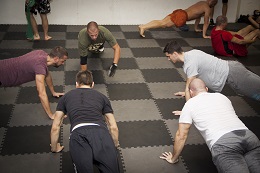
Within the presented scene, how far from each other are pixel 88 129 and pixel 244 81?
99.2 inches

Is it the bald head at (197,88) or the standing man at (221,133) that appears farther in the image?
the bald head at (197,88)

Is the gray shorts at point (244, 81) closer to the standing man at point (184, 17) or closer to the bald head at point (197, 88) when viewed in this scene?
the bald head at point (197, 88)

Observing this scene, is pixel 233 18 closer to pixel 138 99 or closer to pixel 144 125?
pixel 138 99

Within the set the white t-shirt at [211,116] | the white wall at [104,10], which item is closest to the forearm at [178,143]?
the white t-shirt at [211,116]

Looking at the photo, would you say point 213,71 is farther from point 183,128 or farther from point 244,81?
point 183,128

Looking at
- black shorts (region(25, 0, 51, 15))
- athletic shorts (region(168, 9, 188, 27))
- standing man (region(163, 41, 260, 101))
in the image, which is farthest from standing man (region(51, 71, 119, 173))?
athletic shorts (region(168, 9, 188, 27))

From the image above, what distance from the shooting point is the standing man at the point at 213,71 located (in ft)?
14.2

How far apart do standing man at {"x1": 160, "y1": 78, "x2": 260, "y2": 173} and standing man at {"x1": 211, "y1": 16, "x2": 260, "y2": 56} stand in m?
3.55

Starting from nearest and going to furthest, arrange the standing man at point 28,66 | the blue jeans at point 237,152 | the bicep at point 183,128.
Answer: the blue jeans at point 237,152, the bicep at point 183,128, the standing man at point 28,66

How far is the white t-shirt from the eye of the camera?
306 centimetres

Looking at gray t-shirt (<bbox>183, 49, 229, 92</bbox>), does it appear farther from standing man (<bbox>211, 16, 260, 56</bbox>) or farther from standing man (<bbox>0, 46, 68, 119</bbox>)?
standing man (<bbox>211, 16, 260, 56</bbox>)

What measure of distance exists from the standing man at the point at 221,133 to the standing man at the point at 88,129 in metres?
0.84

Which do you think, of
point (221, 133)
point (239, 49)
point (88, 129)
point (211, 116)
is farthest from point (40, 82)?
point (239, 49)

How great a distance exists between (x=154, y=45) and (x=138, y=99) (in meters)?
2.69
